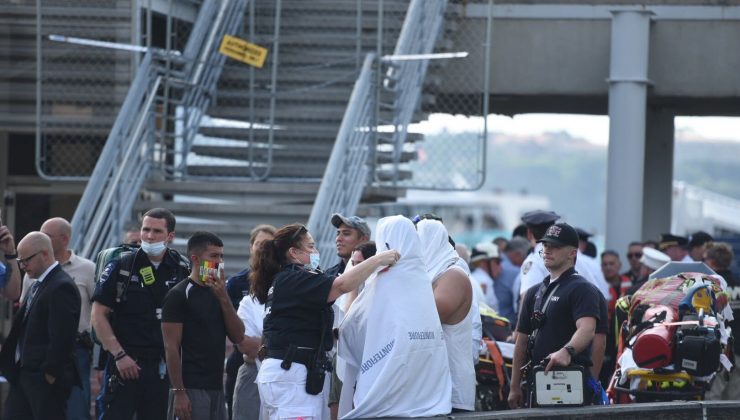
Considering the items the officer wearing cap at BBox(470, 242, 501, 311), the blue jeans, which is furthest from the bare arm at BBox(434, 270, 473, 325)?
the officer wearing cap at BBox(470, 242, 501, 311)

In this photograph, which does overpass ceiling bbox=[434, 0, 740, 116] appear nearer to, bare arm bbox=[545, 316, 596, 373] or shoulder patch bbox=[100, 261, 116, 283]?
shoulder patch bbox=[100, 261, 116, 283]

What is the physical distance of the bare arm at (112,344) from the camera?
863 cm

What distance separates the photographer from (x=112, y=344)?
864 centimetres

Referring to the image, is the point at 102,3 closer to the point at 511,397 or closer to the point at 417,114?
the point at 417,114

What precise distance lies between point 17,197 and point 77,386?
24.4 ft

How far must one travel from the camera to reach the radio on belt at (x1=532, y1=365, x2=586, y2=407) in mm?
8133

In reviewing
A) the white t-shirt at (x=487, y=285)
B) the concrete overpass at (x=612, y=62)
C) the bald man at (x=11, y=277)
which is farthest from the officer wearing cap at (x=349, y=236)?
the concrete overpass at (x=612, y=62)

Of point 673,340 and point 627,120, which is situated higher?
point 627,120

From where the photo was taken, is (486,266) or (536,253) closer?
(536,253)

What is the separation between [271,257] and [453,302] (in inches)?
43.8

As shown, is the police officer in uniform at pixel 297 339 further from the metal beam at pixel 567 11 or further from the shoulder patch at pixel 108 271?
the metal beam at pixel 567 11

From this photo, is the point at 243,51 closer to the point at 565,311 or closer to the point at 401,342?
the point at 565,311

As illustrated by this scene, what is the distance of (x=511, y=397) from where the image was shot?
8805mm

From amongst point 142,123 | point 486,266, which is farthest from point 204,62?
point 486,266
